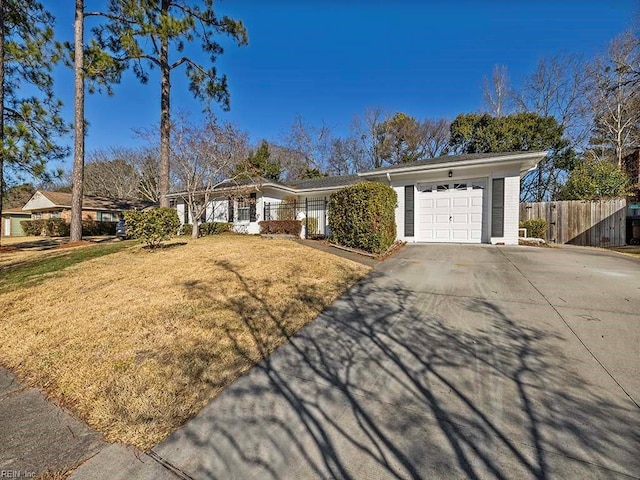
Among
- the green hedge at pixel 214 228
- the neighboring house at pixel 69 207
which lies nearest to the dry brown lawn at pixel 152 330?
the green hedge at pixel 214 228

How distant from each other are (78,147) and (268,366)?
43.9ft

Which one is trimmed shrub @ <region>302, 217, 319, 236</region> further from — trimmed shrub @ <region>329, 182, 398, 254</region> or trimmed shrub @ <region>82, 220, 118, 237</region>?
trimmed shrub @ <region>82, 220, 118, 237</region>

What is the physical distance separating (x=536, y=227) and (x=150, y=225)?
13.7 m

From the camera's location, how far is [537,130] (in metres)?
18.6

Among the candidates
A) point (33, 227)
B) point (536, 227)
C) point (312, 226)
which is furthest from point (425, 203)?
point (33, 227)

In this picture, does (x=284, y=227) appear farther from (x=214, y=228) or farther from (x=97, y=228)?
(x=97, y=228)

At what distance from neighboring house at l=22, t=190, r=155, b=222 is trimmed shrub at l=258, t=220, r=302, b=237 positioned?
17.5 metres

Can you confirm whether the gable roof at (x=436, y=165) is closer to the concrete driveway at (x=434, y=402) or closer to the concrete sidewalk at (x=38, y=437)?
the concrete driveway at (x=434, y=402)

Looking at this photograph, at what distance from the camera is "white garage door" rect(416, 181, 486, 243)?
9.91 meters

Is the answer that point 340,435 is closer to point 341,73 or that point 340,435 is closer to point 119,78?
point 119,78

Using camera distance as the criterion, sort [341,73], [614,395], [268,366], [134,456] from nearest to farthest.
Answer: [134,456] → [614,395] → [268,366] → [341,73]

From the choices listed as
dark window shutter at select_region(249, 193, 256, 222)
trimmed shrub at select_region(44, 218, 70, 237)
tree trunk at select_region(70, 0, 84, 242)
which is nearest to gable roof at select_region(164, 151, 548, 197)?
dark window shutter at select_region(249, 193, 256, 222)

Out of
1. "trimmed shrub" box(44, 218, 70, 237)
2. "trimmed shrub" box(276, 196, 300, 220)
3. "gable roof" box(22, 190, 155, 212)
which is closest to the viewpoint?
"trimmed shrub" box(276, 196, 300, 220)

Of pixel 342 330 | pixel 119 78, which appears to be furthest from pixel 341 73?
pixel 342 330
